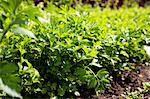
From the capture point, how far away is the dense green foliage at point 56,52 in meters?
2.95

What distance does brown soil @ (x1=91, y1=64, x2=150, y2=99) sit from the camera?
3.62 m

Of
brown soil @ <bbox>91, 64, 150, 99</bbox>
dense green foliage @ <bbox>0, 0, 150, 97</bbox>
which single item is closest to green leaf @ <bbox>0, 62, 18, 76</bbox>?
dense green foliage @ <bbox>0, 0, 150, 97</bbox>

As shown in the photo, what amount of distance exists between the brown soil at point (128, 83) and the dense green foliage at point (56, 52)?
3.5 inches

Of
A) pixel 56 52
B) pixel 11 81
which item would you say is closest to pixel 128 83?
pixel 56 52

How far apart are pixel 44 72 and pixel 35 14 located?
2.10ft

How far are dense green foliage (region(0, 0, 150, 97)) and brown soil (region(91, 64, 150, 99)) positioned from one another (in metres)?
0.09

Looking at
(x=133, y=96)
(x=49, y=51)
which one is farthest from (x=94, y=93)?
(x=49, y=51)

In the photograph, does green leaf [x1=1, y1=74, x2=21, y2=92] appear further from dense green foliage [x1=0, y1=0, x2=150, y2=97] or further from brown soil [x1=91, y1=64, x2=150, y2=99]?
brown soil [x1=91, y1=64, x2=150, y2=99]

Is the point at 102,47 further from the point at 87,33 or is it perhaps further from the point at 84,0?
the point at 84,0

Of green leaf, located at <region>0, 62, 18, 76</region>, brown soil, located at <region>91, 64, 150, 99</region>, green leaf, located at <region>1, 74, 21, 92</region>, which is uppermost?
green leaf, located at <region>0, 62, 18, 76</region>

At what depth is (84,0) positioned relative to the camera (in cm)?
782

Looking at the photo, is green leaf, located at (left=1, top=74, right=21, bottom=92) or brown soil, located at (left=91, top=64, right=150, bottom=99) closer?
green leaf, located at (left=1, top=74, right=21, bottom=92)

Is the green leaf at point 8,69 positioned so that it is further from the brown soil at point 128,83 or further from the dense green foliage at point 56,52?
the brown soil at point 128,83

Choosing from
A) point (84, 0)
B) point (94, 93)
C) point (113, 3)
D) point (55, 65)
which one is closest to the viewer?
point (55, 65)
